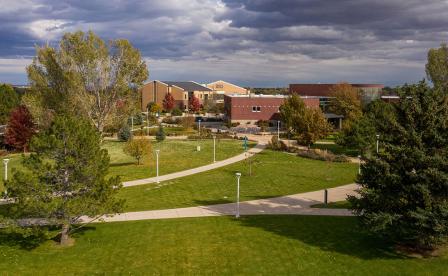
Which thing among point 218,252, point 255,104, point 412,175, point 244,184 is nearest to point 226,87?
point 255,104

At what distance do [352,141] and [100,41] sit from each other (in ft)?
95.9

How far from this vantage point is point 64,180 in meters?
19.3

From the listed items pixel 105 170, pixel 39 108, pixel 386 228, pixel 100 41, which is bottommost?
pixel 386 228

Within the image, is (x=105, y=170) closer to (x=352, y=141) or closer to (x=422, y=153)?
(x=422, y=153)

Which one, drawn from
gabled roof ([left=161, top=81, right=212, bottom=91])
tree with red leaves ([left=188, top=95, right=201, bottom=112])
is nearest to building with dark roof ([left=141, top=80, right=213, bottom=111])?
gabled roof ([left=161, top=81, right=212, bottom=91])

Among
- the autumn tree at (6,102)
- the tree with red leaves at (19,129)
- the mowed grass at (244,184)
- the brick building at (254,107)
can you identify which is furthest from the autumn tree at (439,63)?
the autumn tree at (6,102)

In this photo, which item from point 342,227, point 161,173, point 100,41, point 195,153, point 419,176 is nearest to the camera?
point 419,176

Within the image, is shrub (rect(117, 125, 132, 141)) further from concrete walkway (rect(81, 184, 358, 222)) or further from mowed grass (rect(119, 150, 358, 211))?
concrete walkway (rect(81, 184, 358, 222))

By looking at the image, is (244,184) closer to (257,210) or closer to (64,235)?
(257,210)

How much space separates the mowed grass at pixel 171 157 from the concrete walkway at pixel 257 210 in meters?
11.5

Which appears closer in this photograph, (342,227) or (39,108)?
(342,227)

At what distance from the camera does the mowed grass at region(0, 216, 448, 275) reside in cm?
1711

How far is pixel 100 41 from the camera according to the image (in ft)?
148

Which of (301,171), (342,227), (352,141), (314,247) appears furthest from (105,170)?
(352,141)
